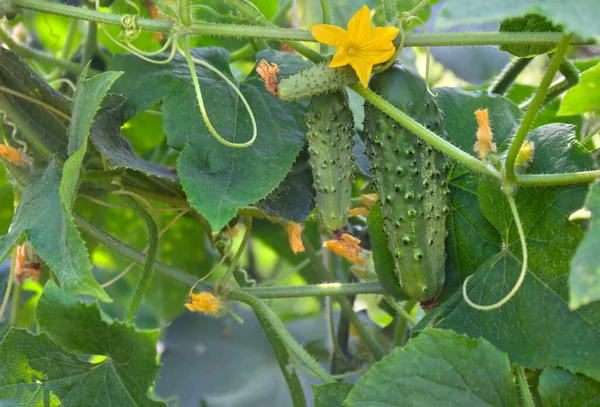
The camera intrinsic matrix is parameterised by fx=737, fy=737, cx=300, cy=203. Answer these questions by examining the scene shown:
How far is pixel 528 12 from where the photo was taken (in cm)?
56

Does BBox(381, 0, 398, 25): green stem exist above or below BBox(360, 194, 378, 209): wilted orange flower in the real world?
above

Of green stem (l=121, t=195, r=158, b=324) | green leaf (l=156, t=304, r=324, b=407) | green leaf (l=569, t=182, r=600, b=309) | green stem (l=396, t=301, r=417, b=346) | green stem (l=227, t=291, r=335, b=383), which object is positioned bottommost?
green leaf (l=156, t=304, r=324, b=407)

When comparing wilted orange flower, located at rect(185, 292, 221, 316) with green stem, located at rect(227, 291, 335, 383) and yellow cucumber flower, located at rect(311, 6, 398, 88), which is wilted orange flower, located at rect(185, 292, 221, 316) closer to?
green stem, located at rect(227, 291, 335, 383)

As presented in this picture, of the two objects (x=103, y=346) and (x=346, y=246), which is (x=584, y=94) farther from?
(x=103, y=346)

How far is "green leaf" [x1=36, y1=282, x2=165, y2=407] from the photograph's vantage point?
83 centimetres

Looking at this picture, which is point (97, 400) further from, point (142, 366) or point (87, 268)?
point (87, 268)

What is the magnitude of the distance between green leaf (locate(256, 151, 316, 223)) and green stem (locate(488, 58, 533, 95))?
359 mm

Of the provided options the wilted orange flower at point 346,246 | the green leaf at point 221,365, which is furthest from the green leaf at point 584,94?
the green leaf at point 221,365

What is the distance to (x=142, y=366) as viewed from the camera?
85 centimetres

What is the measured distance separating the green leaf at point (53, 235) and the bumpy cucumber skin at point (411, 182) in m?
0.36

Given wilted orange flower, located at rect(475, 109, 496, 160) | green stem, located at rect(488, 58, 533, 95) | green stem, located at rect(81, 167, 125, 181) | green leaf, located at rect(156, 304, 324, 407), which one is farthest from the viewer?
green leaf, located at rect(156, 304, 324, 407)

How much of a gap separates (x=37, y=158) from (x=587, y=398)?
83cm

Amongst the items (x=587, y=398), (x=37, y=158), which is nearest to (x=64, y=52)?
(x=37, y=158)

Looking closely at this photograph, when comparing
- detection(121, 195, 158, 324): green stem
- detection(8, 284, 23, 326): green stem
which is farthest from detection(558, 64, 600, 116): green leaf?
detection(8, 284, 23, 326): green stem
